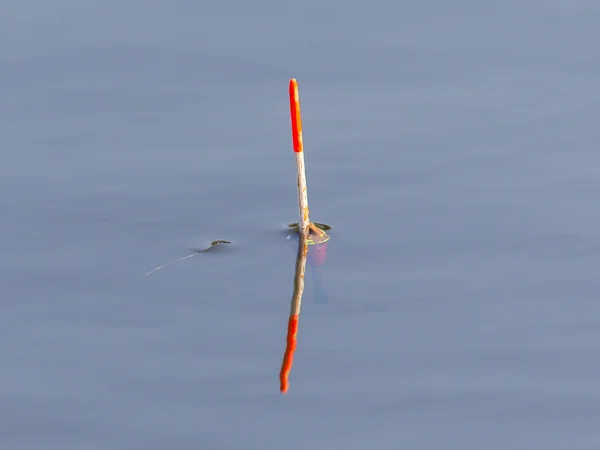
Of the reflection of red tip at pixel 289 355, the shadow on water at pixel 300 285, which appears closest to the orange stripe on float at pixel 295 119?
the shadow on water at pixel 300 285

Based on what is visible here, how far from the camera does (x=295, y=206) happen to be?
9.29m

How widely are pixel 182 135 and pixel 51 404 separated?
11.1 ft

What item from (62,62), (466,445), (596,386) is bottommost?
(466,445)

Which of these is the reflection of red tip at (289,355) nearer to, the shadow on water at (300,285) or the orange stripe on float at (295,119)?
the shadow on water at (300,285)

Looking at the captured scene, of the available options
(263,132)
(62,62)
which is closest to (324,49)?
(263,132)

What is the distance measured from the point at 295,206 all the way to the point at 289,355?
1.84m

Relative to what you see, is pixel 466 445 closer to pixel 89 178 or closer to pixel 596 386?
pixel 596 386

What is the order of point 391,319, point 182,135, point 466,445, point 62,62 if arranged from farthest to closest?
1. point 62,62
2. point 182,135
3. point 391,319
4. point 466,445

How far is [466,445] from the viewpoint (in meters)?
6.80

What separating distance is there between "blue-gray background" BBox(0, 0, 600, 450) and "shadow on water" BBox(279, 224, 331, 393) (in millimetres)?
75

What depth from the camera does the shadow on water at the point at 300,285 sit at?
299 inches

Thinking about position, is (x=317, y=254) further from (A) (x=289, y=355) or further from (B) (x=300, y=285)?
(A) (x=289, y=355)

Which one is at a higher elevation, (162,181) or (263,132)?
(263,132)

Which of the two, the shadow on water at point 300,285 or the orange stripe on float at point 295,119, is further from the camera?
the orange stripe on float at point 295,119
